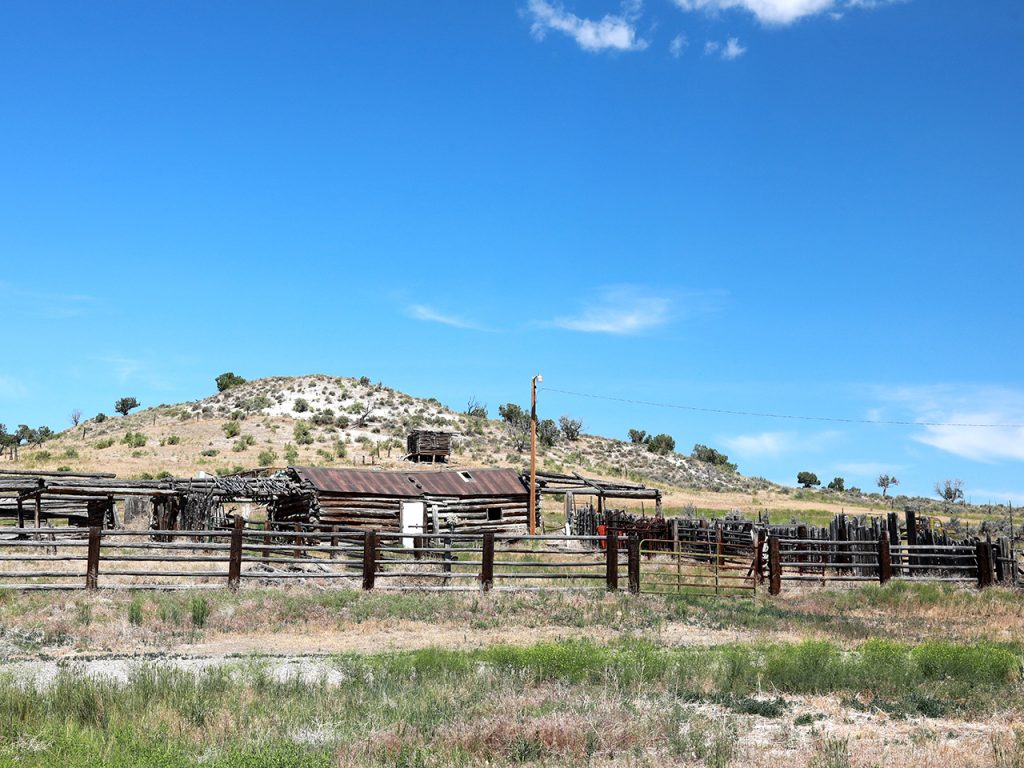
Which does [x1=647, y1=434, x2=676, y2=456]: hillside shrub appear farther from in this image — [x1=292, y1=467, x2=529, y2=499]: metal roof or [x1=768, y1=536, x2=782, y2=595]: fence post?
[x1=768, y1=536, x2=782, y2=595]: fence post

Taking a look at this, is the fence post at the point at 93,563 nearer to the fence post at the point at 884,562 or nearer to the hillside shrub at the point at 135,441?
the fence post at the point at 884,562

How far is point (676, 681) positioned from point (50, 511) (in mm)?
31629

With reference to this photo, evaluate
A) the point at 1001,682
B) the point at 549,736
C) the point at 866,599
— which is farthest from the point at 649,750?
the point at 866,599

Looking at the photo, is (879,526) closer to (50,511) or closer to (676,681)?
(676,681)

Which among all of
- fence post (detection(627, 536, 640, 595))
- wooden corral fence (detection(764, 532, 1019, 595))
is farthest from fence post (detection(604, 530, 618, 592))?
wooden corral fence (detection(764, 532, 1019, 595))

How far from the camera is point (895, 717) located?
32.8 feet

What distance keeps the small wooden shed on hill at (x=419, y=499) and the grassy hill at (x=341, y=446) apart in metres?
17.7

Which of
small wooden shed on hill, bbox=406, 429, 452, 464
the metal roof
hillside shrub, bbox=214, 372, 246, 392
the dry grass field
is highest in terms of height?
hillside shrub, bbox=214, 372, 246, 392

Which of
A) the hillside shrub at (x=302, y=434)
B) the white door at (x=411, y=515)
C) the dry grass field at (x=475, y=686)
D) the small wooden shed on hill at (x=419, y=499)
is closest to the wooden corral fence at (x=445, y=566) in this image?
the dry grass field at (x=475, y=686)

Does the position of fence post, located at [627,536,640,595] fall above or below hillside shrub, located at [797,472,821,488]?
below

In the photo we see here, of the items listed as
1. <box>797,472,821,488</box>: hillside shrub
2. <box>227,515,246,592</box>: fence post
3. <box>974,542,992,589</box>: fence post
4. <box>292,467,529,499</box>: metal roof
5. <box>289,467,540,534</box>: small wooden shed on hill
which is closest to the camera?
<box>227,515,246,592</box>: fence post

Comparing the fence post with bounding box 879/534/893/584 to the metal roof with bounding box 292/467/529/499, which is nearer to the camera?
the fence post with bounding box 879/534/893/584

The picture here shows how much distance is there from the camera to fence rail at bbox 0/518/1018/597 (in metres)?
20.3

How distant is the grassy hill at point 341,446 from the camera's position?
61812 mm
